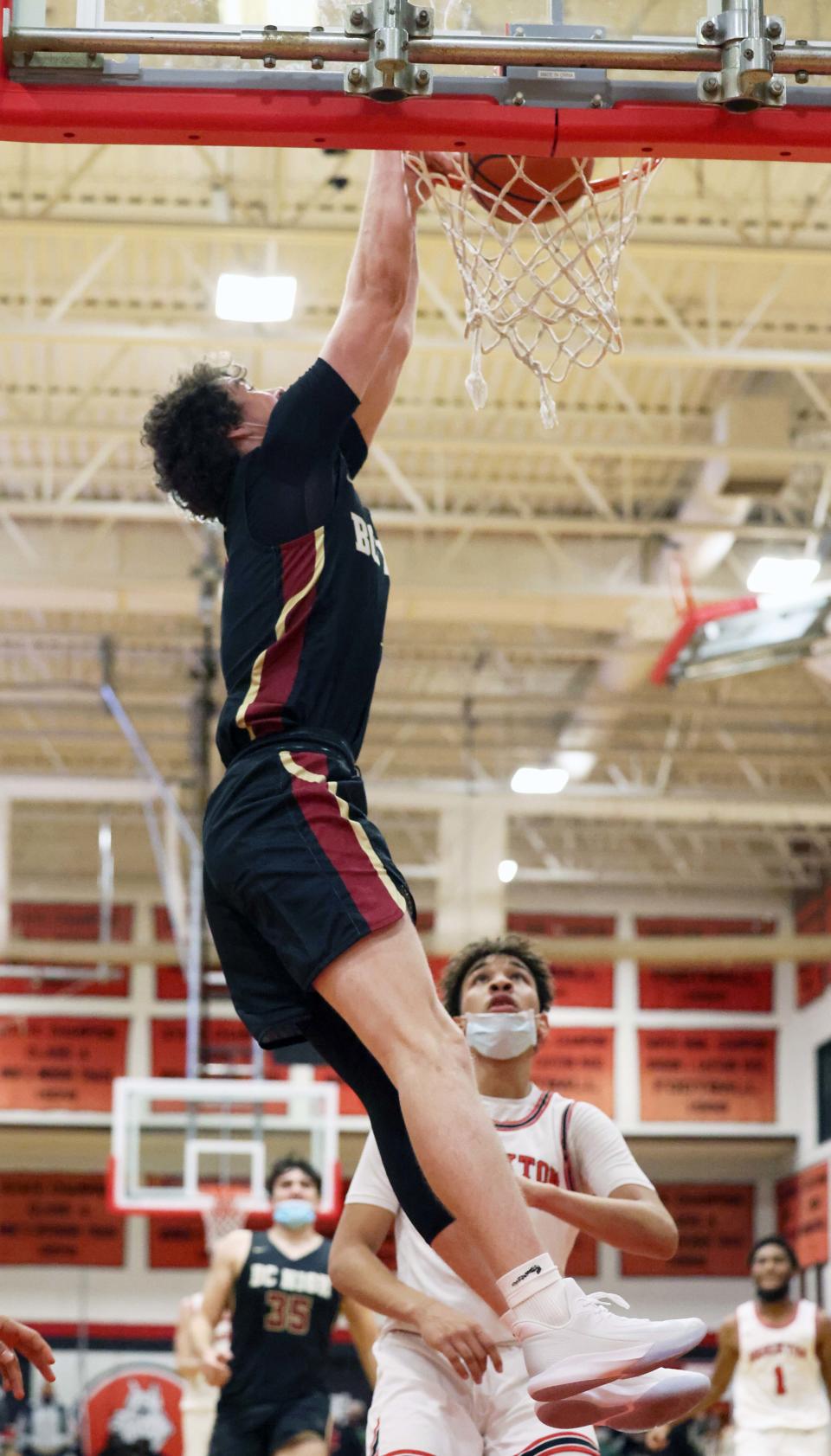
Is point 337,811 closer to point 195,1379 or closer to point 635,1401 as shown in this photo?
point 635,1401

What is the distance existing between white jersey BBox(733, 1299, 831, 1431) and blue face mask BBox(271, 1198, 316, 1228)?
8.38 ft

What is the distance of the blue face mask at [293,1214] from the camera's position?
8078 millimetres

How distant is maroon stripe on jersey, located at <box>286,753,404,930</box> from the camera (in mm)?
3576

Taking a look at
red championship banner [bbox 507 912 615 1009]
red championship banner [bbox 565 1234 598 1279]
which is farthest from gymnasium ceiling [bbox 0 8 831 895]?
red championship banner [bbox 565 1234 598 1279]

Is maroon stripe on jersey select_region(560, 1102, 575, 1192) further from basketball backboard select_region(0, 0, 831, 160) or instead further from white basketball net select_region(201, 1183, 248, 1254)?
white basketball net select_region(201, 1183, 248, 1254)

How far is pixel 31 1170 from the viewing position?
24.2m

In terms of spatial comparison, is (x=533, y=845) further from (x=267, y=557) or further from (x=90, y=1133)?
(x=267, y=557)

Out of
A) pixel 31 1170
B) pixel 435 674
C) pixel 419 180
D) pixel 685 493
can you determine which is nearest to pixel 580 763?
pixel 435 674

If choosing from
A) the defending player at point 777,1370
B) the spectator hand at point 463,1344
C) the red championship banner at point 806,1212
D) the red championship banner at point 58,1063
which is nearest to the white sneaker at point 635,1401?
the spectator hand at point 463,1344

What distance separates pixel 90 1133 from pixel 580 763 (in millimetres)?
7585

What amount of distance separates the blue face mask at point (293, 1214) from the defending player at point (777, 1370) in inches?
93.6

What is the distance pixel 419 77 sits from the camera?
386 centimetres

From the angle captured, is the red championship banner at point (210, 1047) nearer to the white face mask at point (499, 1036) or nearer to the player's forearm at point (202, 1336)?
the player's forearm at point (202, 1336)

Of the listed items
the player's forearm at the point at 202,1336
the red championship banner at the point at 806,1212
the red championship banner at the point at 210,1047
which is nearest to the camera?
the player's forearm at the point at 202,1336
